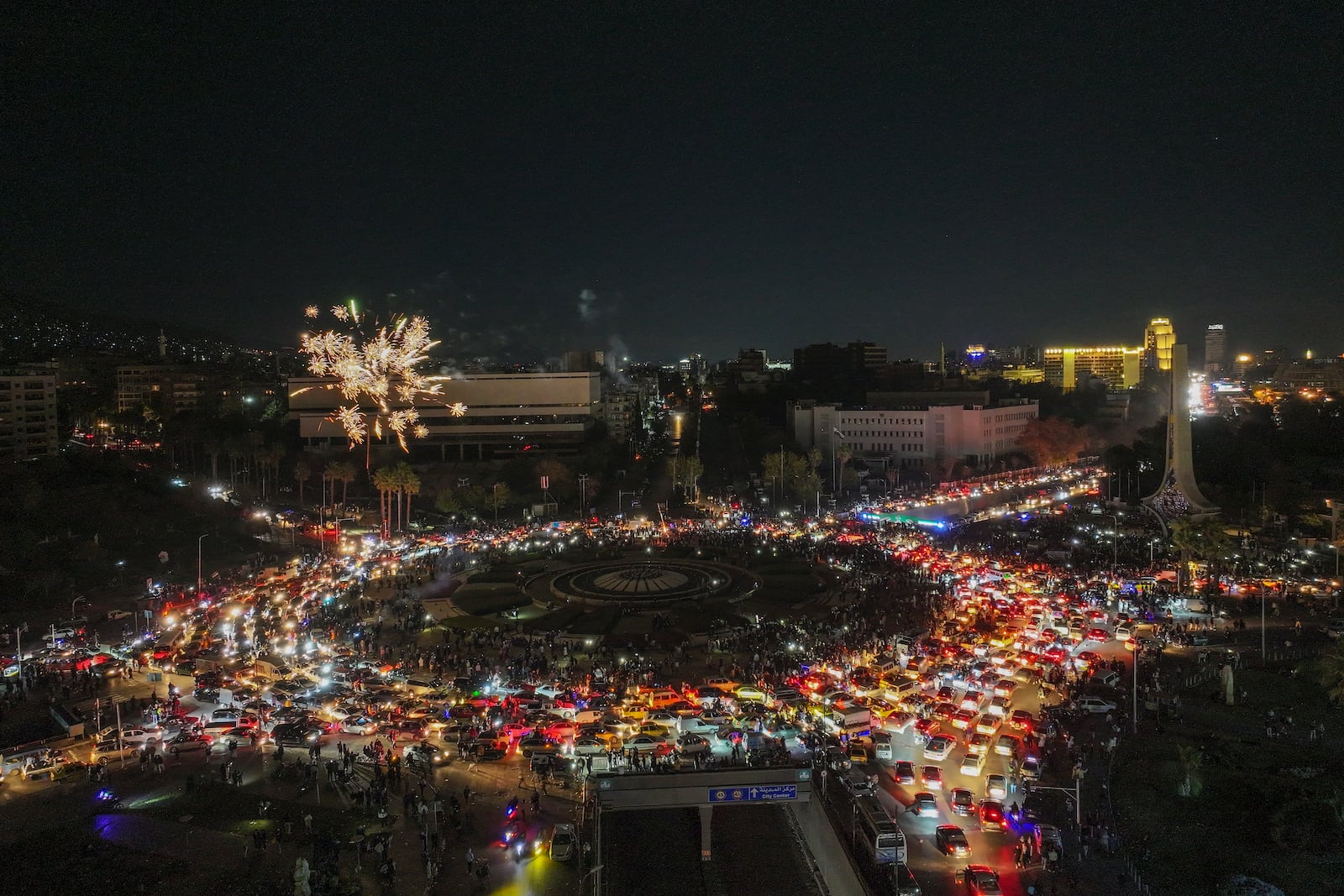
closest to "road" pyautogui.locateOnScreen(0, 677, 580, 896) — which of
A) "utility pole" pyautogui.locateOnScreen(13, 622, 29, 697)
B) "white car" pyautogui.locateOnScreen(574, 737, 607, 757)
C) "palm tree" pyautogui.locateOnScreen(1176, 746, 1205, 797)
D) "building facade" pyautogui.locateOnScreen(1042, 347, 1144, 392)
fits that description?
"white car" pyautogui.locateOnScreen(574, 737, 607, 757)

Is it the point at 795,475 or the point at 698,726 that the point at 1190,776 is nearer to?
the point at 698,726

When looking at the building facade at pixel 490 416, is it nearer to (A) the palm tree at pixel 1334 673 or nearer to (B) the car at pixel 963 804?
(A) the palm tree at pixel 1334 673

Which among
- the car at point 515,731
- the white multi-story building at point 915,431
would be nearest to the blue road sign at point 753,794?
the car at point 515,731

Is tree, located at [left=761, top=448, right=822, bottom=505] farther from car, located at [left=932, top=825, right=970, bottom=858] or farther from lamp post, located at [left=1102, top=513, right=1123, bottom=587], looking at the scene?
car, located at [left=932, top=825, right=970, bottom=858]

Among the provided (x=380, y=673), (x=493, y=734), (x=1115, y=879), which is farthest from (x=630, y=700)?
(x=1115, y=879)

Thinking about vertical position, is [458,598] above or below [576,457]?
below

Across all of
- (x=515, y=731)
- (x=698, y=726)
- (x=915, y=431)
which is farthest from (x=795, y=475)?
(x=515, y=731)

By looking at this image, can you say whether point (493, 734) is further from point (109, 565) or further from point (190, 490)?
point (190, 490)
